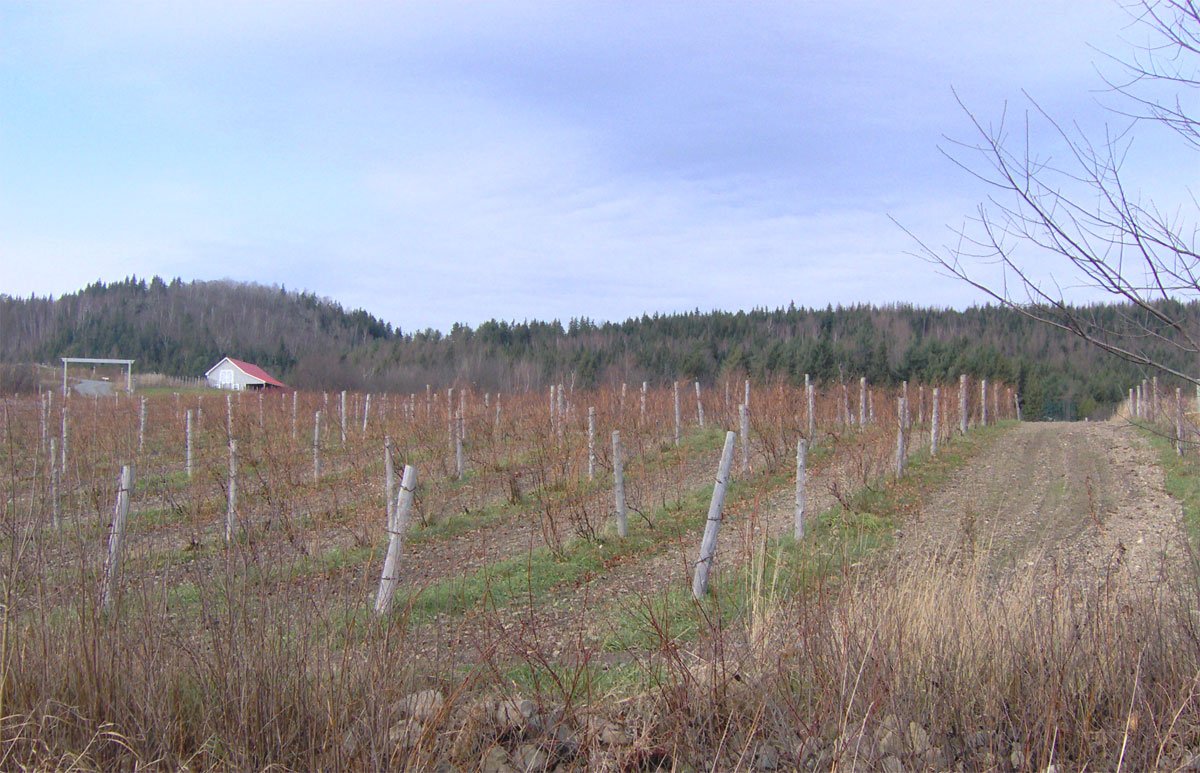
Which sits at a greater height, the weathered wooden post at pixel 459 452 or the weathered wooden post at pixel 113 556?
the weathered wooden post at pixel 113 556

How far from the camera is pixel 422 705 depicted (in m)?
3.12

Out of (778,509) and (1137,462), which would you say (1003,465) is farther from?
(778,509)

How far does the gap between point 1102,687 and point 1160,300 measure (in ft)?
5.26

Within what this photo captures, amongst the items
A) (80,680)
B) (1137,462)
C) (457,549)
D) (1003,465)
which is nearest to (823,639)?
(80,680)

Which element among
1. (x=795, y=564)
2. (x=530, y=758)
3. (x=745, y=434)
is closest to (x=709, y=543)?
(x=795, y=564)

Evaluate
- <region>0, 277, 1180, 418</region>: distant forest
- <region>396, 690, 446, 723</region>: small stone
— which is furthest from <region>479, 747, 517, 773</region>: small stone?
<region>0, 277, 1180, 418</region>: distant forest

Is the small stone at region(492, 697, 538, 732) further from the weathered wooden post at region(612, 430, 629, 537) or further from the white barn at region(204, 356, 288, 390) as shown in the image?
the white barn at region(204, 356, 288, 390)

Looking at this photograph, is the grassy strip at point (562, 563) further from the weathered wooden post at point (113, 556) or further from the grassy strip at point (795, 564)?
the weathered wooden post at point (113, 556)

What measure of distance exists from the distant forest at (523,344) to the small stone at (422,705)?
48.5 metres

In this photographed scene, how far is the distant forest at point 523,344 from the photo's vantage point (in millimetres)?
58531

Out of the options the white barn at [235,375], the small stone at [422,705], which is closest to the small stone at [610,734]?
the small stone at [422,705]

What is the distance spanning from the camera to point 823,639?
11.3 ft

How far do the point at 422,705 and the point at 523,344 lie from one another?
81937 mm

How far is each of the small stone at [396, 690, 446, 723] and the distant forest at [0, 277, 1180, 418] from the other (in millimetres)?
48452
